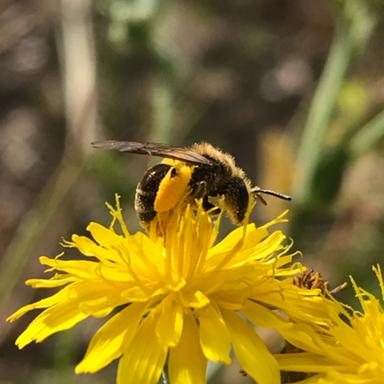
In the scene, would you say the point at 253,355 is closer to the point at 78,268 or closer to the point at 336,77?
the point at 78,268

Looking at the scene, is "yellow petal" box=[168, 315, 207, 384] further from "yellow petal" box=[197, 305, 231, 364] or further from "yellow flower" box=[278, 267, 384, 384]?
"yellow flower" box=[278, 267, 384, 384]

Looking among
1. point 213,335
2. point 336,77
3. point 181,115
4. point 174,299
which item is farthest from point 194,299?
point 181,115

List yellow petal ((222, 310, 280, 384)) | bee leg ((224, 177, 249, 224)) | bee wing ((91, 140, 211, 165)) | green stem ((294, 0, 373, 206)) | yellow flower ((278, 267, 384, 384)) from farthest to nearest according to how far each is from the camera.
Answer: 1. green stem ((294, 0, 373, 206))
2. bee leg ((224, 177, 249, 224))
3. bee wing ((91, 140, 211, 165))
4. yellow flower ((278, 267, 384, 384))
5. yellow petal ((222, 310, 280, 384))

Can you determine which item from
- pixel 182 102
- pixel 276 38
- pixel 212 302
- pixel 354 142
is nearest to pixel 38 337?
pixel 212 302

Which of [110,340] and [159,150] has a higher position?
[159,150]

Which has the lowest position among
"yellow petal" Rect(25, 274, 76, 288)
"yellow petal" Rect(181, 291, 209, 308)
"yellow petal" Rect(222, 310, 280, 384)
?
"yellow petal" Rect(222, 310, 280, 384)

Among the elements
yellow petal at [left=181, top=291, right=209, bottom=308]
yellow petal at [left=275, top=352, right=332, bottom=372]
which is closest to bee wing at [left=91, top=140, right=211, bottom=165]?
yellow petal at [left=181, top=291, right=209, bottom=308]
